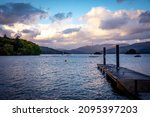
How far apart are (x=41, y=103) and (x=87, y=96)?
29.3 feet

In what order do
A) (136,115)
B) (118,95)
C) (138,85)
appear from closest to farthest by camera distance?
(136,115) → (138,85) → (118,95)

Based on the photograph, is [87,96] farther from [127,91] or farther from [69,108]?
[69,108]

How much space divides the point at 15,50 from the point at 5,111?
176 metres

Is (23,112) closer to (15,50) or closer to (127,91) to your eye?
(127,91)

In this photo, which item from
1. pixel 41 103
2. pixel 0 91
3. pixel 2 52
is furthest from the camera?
pixel 2 52

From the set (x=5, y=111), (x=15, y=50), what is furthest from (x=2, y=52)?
(x=5, y=111)

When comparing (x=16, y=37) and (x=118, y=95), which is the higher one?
(x=16, y=37)

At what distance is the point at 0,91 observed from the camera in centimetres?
2095

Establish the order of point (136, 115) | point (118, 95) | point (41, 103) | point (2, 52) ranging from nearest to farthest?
1. point (136, 115)
2. point (41, 103)
3. point (118, 95)
4. point (2, 52)

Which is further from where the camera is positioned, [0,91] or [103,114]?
[0,91]

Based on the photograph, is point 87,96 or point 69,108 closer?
point 69,108

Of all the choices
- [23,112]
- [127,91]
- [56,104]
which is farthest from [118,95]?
[23,112]

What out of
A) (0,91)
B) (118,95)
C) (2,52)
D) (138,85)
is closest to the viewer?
(138,85)

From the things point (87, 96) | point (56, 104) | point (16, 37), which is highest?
point (16, 37)
